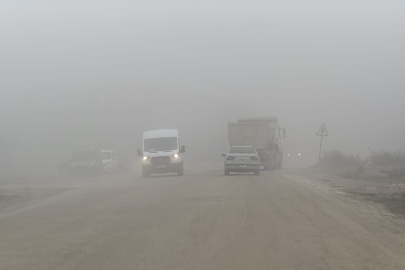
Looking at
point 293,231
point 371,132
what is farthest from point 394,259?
point 371,132

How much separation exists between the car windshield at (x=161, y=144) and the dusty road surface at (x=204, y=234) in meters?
15.7

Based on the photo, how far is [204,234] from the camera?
10664 millimetres

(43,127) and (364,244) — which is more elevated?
(43,127)

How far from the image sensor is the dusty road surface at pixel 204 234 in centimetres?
836

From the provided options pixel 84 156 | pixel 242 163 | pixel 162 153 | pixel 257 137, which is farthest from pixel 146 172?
pixel 257 137

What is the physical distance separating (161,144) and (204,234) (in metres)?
23.1

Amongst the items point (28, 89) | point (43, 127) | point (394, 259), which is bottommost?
point (394, 259)

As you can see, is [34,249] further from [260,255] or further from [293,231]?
[293,231]

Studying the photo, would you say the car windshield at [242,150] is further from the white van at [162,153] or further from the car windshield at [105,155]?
the car windshield at [105,155]

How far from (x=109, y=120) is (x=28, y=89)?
104 feet

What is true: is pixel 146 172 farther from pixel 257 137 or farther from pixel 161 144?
pixel 257 137

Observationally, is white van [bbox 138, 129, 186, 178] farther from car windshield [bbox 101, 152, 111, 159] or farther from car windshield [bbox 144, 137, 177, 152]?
car windshield [bbox 101, 152, 111, 159]

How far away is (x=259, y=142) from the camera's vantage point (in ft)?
135

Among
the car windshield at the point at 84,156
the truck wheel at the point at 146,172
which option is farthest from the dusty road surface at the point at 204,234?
the car windshield at the point at 84,156
